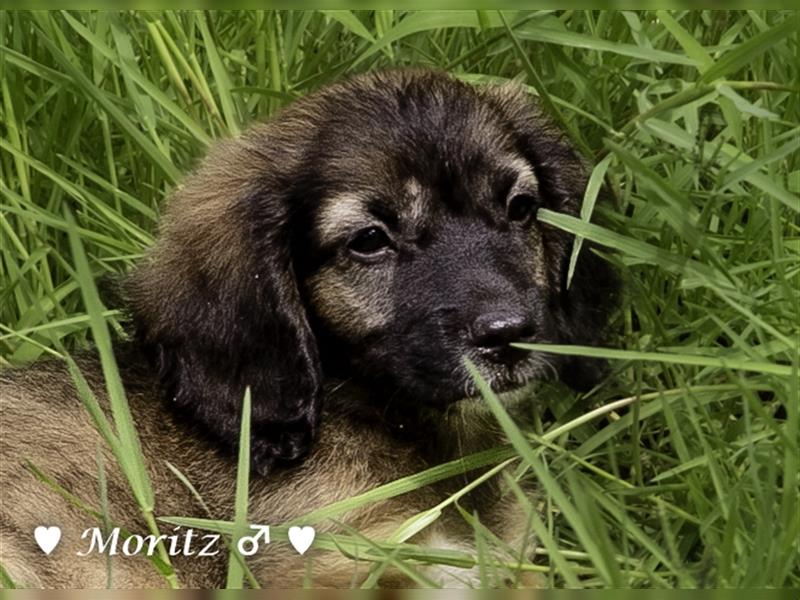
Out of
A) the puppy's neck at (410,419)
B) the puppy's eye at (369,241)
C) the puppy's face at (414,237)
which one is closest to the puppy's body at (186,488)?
the puppy's neck at (410,419)

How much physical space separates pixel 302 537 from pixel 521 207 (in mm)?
787

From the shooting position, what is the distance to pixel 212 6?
3.40m

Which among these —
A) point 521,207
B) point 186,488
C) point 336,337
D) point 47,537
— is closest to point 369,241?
point 336,337

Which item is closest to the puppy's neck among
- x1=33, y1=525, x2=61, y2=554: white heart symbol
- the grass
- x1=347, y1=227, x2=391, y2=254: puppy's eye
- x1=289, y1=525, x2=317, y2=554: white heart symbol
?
the grass

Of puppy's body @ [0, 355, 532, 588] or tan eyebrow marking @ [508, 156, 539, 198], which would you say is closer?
puppy's body @ [0, 355, 532, 588]

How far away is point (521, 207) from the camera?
9.29 ft

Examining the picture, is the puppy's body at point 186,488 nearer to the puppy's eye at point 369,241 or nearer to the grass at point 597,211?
the grass at point 597,211

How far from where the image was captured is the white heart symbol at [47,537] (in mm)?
2449

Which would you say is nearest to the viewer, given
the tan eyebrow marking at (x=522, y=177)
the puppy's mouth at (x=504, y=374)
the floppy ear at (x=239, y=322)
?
the puppy's mouth at (x=504, y=374)

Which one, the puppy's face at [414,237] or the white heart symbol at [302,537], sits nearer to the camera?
the white heart symbol at [302,537]

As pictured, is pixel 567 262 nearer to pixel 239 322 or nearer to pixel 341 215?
pixel 341 215

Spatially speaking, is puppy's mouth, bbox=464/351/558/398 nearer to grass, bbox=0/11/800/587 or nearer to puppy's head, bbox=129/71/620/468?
puppy's head, bbox=129/71/620/468

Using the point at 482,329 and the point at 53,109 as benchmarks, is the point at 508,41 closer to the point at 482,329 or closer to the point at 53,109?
the point at 482,329

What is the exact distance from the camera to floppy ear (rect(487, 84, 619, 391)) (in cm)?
292
